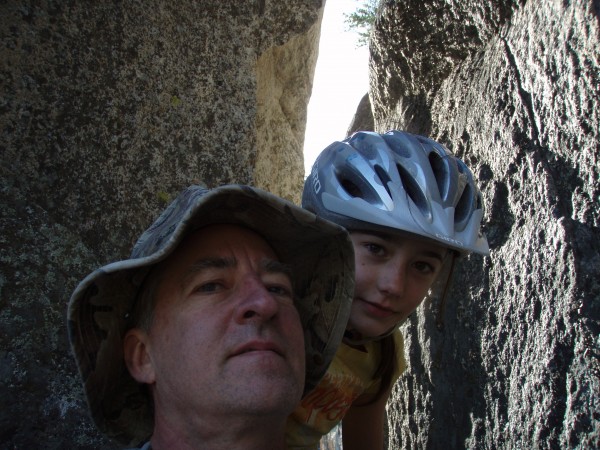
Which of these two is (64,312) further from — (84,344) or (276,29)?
(276,29)

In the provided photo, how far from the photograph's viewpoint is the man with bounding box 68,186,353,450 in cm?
185

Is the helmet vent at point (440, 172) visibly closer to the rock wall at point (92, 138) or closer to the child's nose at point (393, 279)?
the child's nose at point (393, 279)

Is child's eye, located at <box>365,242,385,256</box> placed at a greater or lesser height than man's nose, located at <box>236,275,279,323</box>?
greater

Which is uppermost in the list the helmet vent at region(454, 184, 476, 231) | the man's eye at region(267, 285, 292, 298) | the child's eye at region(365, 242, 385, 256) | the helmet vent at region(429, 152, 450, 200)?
A: the helmet vent at region(429, 152, 450, 200)

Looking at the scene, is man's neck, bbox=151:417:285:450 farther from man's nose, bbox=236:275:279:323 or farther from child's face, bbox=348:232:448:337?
child's face, bbox=348:232:448:337

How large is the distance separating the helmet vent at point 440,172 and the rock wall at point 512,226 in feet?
0.89

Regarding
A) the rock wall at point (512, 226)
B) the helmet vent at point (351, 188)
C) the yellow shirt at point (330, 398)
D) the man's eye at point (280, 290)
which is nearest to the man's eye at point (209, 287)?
the man's eye at point (280, 290)

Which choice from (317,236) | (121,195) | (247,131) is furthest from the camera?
(247,131)

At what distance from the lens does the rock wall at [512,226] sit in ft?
7.23

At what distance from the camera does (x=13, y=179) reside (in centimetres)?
255

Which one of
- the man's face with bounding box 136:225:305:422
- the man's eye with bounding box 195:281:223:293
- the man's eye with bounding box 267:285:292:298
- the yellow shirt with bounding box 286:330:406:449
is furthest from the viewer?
the yellow shirt with bounding box 286:330:406:449

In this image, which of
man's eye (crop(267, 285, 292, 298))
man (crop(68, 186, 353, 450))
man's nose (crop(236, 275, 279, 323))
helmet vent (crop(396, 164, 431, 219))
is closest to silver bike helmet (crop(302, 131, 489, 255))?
helmet vent (crop(396, 164, 431, 219))

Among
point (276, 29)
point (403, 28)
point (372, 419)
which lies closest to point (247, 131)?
A: point (276, 29)

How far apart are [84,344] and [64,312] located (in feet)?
2.16
